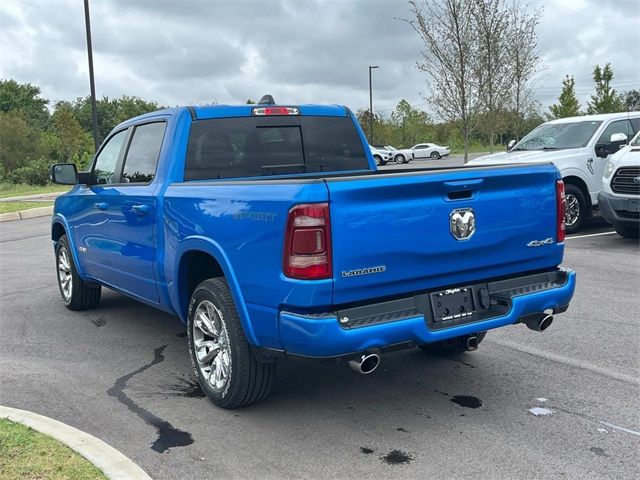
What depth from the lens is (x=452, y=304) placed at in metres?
4.00

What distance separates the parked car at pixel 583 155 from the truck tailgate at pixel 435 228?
713 centimetres

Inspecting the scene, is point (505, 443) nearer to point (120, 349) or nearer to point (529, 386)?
point (529, 386)

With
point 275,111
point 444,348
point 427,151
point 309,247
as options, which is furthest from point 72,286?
point 427,151

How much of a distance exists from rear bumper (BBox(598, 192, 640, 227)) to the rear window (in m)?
5.59

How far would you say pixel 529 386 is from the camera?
4.72 m

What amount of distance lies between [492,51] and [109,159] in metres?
16.0

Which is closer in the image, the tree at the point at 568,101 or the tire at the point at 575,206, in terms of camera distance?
the tire at the point at 575,206

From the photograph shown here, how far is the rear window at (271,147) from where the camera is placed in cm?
521

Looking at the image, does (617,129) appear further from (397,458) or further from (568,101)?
(568,101)

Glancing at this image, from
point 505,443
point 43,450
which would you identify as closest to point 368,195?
point 505,443

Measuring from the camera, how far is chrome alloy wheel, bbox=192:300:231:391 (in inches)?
171

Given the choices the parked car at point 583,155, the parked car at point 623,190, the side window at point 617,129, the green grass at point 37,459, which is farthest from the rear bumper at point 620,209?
the green grass at point 37,459

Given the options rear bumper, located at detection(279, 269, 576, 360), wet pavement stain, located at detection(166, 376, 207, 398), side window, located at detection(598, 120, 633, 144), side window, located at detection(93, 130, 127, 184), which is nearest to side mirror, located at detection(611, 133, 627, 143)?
side window, located at detection(598, 120, 633, 144)

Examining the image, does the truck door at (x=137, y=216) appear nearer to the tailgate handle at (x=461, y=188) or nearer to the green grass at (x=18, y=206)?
the tailgate handle at (x=461, y=188)
